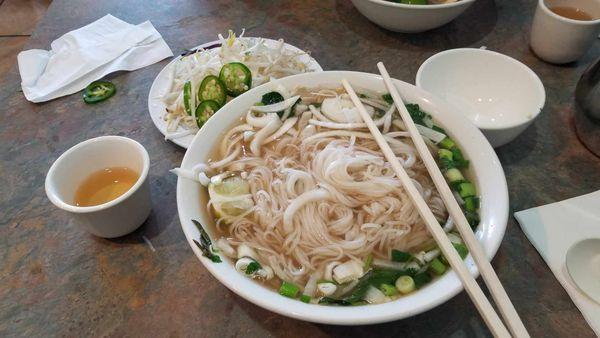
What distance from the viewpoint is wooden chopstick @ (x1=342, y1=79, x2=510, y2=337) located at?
2.75 ft

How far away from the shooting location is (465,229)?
101cm

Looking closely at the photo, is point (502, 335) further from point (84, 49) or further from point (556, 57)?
point (84, 49)

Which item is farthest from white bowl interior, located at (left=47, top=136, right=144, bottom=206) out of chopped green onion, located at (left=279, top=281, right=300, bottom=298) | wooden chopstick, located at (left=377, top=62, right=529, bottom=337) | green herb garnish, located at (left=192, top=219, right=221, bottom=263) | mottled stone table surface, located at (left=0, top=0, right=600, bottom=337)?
wooden chopstick, located at (left=377, top=62, right=529, bottom=337)

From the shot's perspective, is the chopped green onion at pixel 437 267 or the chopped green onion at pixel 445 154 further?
the chopped green onion at pixel 445 154

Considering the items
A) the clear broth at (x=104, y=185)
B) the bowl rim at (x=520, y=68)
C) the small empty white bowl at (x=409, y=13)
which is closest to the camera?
the clear broth at (x=104, y=185)

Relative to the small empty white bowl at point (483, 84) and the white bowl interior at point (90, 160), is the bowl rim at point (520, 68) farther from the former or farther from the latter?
the white bowl interior at point (90, 160)

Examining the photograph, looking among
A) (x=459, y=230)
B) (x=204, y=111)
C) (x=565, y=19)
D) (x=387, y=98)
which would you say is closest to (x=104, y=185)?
(x=204, y=111)

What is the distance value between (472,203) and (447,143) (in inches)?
9.0

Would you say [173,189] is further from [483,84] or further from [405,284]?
[483,84]

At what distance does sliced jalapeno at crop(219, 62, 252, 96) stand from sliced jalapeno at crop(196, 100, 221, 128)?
132 millimetres

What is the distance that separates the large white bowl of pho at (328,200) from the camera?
1022 mm

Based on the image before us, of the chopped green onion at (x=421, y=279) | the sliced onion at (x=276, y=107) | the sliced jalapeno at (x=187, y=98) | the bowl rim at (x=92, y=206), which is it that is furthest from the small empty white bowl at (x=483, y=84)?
the bowl rim at (x=92, y=206)

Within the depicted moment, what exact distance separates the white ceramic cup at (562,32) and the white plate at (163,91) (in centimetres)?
Result: 106

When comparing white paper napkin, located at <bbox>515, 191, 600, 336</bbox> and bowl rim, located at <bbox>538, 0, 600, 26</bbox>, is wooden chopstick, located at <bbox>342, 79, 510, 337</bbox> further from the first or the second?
bowl rim, located at <bbox>538, 0, 600, 26</bbox>
